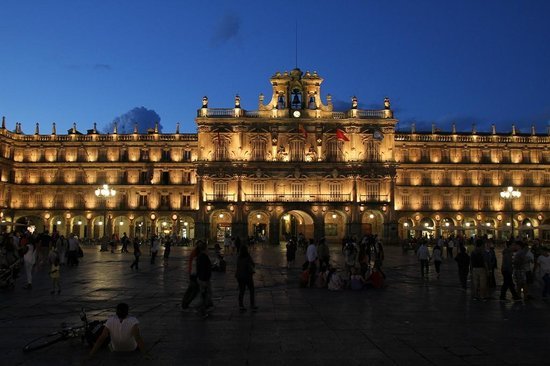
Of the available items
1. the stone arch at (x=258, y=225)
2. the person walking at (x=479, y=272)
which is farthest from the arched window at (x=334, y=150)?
the person walking at (x=479, y=272)

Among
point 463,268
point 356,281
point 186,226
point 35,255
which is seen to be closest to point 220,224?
point 186,226

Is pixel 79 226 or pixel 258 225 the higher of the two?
pixel 79 226

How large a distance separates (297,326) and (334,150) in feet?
183

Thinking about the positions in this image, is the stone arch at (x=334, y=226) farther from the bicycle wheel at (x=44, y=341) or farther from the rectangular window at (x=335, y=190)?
the bicycle wheel at (x=44, y=341)

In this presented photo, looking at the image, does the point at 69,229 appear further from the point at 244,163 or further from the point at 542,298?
the point at 542,298

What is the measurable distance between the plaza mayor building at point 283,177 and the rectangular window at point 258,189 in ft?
0.43

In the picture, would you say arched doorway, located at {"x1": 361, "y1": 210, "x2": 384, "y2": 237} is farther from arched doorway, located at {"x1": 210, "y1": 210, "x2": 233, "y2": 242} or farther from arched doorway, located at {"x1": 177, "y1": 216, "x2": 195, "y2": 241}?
arched doorway, located at {"x1": 177, "y1": 216, "x2": 195, "y2": 241}

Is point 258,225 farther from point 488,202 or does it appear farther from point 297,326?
point 297,326

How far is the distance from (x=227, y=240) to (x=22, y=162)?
135 ft

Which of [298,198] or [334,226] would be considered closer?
[298,198]

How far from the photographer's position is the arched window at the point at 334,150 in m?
67.8

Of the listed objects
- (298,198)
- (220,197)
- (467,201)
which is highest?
(220,197)

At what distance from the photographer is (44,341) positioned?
1055 cm

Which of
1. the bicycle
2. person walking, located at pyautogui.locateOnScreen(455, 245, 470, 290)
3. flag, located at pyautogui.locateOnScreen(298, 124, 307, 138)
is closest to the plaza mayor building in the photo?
flag, located at pyautogui.locateOnScreen(298, 124, 307, 138)
